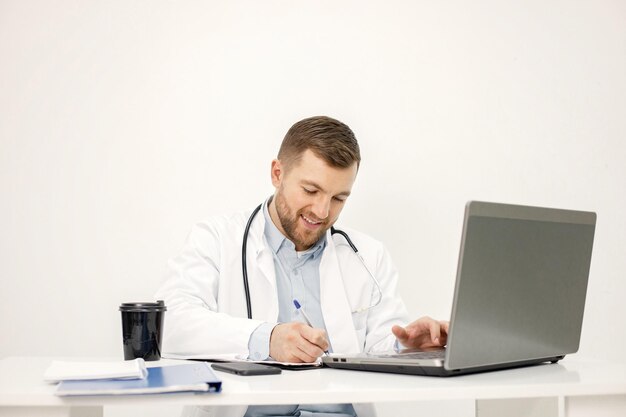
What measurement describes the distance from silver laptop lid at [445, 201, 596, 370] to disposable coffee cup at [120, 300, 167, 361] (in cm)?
62

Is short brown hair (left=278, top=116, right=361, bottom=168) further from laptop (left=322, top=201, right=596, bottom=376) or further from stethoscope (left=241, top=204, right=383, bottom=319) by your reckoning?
laptop (left=322, top=201, right=596, bottom=376)

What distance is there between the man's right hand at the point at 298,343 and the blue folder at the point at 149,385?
341 millimetres

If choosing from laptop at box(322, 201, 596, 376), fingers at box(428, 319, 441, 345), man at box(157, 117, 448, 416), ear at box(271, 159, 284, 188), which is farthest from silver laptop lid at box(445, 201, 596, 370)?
ear at box(271, 159, 284, 188)

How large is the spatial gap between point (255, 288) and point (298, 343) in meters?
0.52

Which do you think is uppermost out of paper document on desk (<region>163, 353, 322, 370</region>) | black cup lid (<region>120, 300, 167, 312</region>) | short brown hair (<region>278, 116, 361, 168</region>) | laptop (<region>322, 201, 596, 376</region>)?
short brown hair (<region>278, 116, 361, 168</region>)

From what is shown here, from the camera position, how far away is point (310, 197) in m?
1.93

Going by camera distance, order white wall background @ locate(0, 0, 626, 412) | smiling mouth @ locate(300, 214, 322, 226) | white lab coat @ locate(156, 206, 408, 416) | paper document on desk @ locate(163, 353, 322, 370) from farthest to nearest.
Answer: white wall background @ locate(0, 0, 626, 412)
smiling mouth @ locate(300, 214, 322, 226)
white lab coat @ locate(156, 206, 408, 416)
paper document on desk @ locate(163, 353, 322, 370)

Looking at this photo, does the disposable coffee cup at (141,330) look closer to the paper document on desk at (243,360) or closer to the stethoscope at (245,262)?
the paper document on desk at (243,360)

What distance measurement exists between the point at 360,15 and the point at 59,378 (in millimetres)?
1903

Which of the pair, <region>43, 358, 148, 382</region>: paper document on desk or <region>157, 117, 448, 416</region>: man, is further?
<region>157, 117, 448, 416</region>: man

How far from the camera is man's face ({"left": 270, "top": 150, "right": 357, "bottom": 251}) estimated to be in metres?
1.91

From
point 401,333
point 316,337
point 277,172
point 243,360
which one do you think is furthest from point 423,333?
point 277,172

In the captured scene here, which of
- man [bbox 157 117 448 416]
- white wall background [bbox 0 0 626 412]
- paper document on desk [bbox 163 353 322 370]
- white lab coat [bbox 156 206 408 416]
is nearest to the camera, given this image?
paper document on desk [bbox 163 353 322 370]

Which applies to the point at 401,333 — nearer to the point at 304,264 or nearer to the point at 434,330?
the point at 434,330
